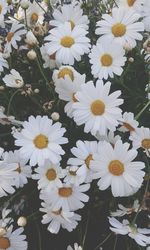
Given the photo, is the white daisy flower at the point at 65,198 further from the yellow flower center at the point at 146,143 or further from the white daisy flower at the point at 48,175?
the yellow flower center at the point at 146,143

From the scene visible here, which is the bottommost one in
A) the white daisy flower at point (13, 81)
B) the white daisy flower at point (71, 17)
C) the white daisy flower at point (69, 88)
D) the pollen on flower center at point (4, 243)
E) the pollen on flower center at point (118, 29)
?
the pollen on flower center at point (4, 243)

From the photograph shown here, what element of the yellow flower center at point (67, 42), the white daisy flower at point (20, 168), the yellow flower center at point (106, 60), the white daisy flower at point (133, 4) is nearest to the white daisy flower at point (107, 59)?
the yellow flower center at point (106, 60)

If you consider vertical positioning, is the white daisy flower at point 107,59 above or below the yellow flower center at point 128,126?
above

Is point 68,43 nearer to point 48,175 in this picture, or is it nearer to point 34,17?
point 34,17

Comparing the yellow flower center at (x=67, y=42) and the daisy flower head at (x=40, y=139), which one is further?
the yellow flower center at (x=67, y=42)

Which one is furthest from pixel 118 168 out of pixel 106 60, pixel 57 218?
pixel 106 60

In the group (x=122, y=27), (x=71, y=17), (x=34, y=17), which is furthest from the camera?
(x=34, y=17)

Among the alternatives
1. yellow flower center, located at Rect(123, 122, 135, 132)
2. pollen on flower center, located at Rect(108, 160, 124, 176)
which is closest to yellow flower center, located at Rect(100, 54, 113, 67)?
yellow flower center, located at Rect(123, 122, 135, 132)
